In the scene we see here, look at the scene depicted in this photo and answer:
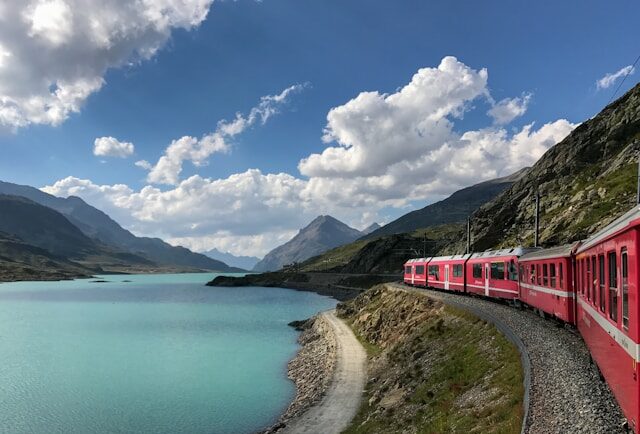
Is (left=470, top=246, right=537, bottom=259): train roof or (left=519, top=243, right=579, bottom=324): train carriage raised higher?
(left=470, top=246, right=537, bottom=259): train roof

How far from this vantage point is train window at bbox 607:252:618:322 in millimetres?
12750

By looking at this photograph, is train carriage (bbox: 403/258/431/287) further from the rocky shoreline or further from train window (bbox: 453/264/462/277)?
the rocky shoreline

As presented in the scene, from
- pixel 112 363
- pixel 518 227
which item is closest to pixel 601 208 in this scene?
pixel 518 227

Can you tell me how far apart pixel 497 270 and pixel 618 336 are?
116 feet

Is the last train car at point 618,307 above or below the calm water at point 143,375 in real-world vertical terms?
above

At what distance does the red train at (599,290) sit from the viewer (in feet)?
34.7

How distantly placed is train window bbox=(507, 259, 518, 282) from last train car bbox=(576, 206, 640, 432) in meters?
24.2

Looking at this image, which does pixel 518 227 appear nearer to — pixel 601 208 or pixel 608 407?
pixel 601 208

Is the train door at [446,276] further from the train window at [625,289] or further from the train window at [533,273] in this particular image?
the train window at [625,289]

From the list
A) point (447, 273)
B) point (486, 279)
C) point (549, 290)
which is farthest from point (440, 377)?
point (447, 273)

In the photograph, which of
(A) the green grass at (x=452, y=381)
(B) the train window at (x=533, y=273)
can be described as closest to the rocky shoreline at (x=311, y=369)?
(A) the green grass at (x=452, y=381)

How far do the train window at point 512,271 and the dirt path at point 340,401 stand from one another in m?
16.1

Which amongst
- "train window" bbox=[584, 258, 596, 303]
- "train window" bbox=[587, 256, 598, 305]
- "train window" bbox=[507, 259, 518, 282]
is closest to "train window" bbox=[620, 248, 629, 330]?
"train window" bbox=[587, 256, 598, 305]

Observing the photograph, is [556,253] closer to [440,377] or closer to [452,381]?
[452,381]
